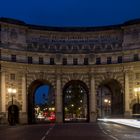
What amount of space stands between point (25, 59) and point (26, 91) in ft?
21.3

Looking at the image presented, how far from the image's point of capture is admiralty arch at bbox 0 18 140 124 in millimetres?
91625

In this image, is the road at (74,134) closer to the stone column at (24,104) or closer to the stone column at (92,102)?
the stone column at (24,104)

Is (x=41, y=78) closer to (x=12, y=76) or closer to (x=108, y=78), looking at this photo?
(x=12, y=76)

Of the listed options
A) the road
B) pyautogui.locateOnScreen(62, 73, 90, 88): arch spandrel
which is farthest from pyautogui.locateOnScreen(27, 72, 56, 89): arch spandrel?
the road

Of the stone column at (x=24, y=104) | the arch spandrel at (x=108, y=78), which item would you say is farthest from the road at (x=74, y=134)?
the arch spandrel at (x=108, y=78)

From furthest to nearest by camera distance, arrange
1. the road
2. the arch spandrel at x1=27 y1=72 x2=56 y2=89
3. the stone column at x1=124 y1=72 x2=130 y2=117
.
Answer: the arch spandrel at x1=27 y1=72 x2=56 y2=89, the stone column at x1=124 y1=72 x2=130 y2=117, the road

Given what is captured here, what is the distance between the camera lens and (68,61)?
97.1 m

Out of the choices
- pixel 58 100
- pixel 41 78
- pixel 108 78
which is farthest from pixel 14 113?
pixel 108 78

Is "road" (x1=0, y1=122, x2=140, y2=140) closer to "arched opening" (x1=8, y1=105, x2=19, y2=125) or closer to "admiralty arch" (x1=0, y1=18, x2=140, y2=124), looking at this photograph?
"arched opening" (x1=8, y1=105, x2=19, y2=125)

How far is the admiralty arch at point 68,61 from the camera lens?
9162 cm

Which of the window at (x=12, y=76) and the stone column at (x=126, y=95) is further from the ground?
the window at (x=12, y=76)

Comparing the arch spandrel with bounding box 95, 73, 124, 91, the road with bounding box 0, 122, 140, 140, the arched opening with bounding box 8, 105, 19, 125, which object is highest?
the arch spandrel with bounding box 95, 73, 124, 91

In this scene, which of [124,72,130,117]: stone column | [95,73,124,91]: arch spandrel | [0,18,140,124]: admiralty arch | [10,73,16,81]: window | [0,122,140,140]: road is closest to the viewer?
[0,122,140,140]: road

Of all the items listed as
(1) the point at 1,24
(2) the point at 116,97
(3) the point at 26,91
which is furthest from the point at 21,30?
(2) the point at 116,97
